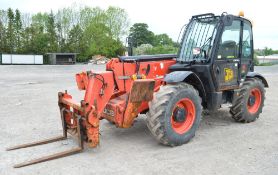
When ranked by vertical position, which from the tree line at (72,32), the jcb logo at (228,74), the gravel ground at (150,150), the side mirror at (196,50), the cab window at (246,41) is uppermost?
the tree line at (72,32)

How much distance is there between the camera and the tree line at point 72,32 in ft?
178

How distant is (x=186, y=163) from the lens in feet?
16.2

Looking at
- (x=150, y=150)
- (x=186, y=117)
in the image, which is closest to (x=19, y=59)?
(x=186, y=117)

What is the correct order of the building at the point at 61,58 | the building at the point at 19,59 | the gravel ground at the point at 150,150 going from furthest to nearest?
the building at the point at 61,58 < the building at the point at 19,59 < the gravel ground at the point at 150,150

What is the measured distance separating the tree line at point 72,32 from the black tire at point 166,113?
45442mm

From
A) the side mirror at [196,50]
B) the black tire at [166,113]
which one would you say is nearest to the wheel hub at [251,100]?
the side mirror at [196,50]

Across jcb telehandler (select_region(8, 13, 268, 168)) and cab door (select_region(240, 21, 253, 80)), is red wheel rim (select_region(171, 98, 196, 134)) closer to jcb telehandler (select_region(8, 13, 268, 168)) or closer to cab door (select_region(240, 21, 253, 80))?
jcb telehandler (select_region(8, 13, 268, 168))

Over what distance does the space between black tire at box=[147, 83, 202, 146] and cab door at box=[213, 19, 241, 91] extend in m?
1.14

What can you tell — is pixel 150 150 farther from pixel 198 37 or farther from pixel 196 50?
pixel 198 37

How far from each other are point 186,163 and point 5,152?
117 inches

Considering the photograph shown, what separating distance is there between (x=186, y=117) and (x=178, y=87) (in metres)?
0.69

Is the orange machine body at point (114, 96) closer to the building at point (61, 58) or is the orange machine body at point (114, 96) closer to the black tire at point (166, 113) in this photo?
the black tire at point (166, 113)

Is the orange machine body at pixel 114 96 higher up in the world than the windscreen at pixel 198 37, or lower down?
lower down

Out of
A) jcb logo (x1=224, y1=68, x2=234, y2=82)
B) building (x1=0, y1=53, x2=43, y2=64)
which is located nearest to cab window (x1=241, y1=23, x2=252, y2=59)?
jcb logo (x1=224, y1=68, x2=234, y2=82)
